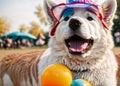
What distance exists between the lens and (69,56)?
7.09m

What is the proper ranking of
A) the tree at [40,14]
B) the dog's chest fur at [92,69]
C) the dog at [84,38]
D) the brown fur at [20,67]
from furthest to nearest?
1. the tree at [40,14]
2. the brown fur at [20,67]
3. the dog's chest fur at [92,69]
4. the dog at [84,38]

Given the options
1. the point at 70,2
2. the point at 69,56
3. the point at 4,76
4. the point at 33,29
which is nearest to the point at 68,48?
the point at 69,56

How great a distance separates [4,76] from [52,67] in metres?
2.70

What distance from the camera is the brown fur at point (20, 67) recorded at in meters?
8.52

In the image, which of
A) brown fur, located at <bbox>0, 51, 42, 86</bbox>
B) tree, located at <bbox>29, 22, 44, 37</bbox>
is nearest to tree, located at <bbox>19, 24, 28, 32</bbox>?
tree, located at <bbox>29, 22, 44, 37</bbox>

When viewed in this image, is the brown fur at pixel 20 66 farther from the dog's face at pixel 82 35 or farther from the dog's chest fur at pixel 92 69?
the dog's face at pixel 82 35

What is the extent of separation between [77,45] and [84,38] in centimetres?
17

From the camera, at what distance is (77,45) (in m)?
6.87

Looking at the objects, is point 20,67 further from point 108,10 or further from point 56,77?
point 108,10

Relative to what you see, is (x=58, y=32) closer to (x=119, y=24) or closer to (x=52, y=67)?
(x=52, y=67)

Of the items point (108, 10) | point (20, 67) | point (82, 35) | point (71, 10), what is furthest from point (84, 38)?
point (20, 67)

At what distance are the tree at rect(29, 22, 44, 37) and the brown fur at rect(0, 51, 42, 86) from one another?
254ft

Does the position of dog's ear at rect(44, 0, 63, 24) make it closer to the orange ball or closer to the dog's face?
the dog's face

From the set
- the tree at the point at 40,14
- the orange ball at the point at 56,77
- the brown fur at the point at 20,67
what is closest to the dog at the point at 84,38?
the orange ball at the point at 56,77
